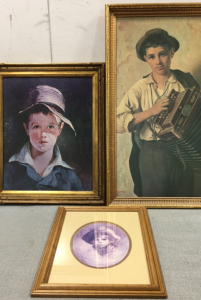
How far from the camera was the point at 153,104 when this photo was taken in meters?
1.25

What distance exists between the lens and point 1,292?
83cm

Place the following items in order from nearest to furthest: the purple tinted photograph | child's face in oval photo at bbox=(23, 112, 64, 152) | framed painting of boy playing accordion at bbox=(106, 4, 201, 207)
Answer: the purple tinted photograph, framed painting of boy playing accordion at bbox=(106, 4, 201, 207), child's face in oval photo at bbox=(23, 112, 64, 152)

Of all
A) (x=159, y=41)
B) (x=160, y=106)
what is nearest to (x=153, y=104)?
(x=160, y=106)

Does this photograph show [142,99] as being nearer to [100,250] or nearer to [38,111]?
[38,111]

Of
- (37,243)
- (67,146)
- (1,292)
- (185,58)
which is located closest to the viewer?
(1,292)

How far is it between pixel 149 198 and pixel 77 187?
0.37m

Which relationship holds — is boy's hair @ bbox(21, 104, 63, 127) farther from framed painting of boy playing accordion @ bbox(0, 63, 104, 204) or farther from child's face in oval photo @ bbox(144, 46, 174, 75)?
child's face in oval photo @ bbox(144, 46, 174, 75)

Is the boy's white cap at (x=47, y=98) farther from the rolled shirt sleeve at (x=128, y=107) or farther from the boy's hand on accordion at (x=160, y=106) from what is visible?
the boy's hand on accordion at (x=160, y=106)

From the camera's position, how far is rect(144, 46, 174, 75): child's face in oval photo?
122 cm

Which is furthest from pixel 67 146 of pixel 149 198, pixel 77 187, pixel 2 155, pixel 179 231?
pixel 179 231

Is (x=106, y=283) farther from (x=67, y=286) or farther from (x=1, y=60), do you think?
(x=1, y=60)

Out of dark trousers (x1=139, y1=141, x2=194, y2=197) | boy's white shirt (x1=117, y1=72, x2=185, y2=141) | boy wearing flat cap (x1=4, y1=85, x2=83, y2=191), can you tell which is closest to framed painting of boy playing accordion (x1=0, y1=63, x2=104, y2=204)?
boy wearing flat cap (x1=4, y1=85, x2=83, y2=191)

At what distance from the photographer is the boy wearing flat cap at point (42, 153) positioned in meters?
1.31

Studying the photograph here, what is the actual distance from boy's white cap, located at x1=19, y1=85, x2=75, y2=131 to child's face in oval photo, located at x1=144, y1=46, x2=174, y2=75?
46cm
